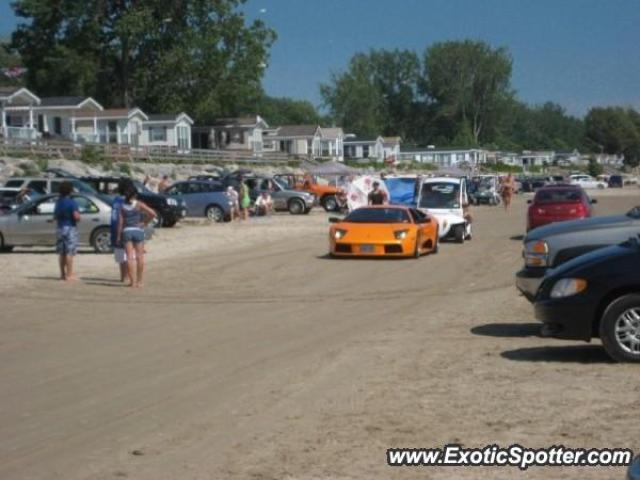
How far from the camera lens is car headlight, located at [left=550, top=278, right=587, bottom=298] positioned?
412 inches

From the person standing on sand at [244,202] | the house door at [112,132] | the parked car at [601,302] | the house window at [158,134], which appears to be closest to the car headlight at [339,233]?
the parked car at [601,302]

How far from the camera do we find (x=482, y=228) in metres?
38.2

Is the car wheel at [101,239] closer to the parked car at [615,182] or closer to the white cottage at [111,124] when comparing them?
the white cottage at [111,124]

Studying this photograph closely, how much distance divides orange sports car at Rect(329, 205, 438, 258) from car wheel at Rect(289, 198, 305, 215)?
2294 centimetres

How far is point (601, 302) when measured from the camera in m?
10.4

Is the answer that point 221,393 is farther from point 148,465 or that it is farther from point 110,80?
point 110,80

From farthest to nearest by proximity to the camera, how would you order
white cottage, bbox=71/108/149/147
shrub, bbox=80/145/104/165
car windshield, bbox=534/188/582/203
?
white cottage, bbox=71/108/149/147 → shrub, bbox=80/145/104/165 → car windshield, bbox=534/188/582/203

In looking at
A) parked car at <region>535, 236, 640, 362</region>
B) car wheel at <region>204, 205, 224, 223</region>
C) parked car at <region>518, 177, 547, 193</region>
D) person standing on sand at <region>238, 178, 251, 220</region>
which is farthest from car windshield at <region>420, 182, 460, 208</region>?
parked car at <region>518, 177, 547, 193</region>

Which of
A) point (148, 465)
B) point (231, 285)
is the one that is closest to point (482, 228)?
point (231, 285)

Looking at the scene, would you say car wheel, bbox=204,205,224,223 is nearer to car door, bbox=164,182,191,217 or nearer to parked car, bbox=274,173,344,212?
car door, bbox=164,182,191,217

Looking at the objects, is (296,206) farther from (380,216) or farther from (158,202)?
(380,216)

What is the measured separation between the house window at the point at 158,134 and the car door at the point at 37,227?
62766 millimetres

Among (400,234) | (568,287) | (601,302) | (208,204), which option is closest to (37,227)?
(400,234)

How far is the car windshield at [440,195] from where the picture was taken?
30.7 m
